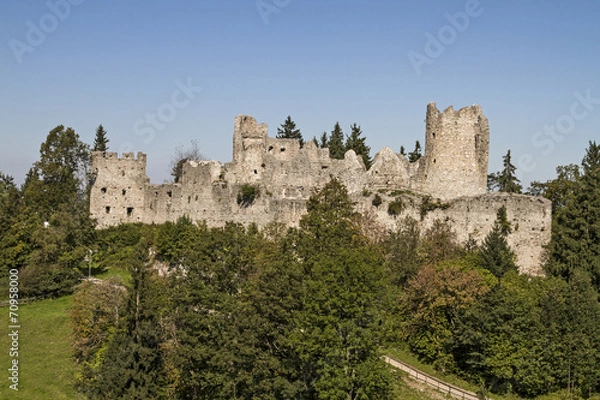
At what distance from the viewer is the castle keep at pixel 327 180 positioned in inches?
1804

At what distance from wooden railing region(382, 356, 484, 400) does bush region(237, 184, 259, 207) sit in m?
18.7

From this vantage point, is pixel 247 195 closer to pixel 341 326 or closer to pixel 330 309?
pixel 330 309

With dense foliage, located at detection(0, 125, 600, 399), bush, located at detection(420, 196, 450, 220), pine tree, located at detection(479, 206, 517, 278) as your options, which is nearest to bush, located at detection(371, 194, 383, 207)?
dense foliage, located at detection(0, 125, 600, 399)

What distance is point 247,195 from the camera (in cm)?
5438

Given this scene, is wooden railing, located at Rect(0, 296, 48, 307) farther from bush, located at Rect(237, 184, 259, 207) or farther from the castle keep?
bush, located at Rect(237, 184, 259, 207)

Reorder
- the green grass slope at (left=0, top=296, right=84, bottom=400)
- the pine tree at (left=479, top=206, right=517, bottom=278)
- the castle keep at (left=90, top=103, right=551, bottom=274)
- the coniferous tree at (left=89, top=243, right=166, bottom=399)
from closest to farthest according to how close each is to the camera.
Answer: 1. the coniferous tree at (left=89, top=243, right=166, bottom=399)
2. the green grass slope at (left=0, top=296, right=84, bottom=400)
3. the pine tree at (left=479, top=206, right=517, bottom=278)
4. the castle keep at (left=90, top=103, right=551, bottom=274)

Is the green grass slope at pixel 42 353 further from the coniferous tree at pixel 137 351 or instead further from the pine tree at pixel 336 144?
the pine tree at pixel 336 144

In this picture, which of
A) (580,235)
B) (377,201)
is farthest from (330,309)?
(580,235)

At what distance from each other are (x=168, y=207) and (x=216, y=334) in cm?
2745

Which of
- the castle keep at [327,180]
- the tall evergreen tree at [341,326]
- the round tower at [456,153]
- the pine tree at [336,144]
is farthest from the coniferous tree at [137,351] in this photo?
the pine tree at [336,144]

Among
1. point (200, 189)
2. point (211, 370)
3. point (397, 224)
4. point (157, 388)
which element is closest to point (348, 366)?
point (211, 370)

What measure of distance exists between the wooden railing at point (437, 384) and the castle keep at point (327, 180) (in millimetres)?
9759

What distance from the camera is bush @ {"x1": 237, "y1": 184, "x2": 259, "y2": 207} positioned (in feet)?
178

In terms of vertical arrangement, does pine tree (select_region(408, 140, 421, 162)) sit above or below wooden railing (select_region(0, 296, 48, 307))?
above
